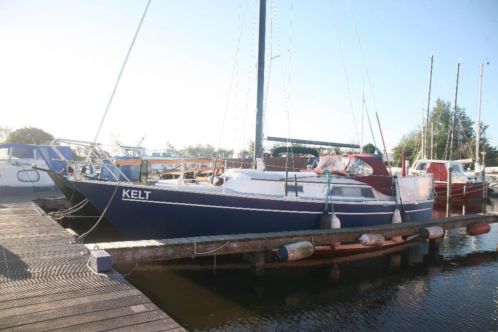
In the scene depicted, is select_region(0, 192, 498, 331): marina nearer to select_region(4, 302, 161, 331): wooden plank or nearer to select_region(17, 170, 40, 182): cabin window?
select_region(4, 302, 161, 331): wooden plank

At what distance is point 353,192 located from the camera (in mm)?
11258

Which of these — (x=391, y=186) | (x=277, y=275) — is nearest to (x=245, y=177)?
(x=277, y=275)

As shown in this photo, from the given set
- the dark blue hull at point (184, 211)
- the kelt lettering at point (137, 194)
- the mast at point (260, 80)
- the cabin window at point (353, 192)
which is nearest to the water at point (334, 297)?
the dark blue hull at point (184, 211)

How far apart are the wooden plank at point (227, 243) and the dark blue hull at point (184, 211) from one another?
0.59 meters

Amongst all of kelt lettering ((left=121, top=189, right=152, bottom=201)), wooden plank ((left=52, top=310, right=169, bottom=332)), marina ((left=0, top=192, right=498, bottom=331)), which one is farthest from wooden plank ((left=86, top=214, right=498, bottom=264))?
wooden plank ((left=52, top=310, right=169, bottom=332))

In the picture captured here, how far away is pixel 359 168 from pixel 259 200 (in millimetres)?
4063

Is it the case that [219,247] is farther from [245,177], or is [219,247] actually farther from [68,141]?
[68,141]

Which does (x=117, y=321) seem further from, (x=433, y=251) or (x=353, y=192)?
(x=433, y=251)

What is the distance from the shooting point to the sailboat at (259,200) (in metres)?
9.14

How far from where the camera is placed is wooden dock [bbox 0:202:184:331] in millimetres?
4191

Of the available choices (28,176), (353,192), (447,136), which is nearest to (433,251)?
(353,192)

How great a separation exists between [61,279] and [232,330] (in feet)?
10.6

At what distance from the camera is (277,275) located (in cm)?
1002

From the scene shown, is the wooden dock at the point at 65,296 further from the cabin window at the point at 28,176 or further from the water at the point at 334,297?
the cabin window at the point at 28,176
